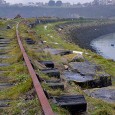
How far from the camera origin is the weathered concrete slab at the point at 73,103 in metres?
5.42

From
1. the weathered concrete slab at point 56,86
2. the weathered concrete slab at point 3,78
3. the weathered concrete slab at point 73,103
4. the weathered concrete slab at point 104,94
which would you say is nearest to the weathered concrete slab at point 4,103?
the weathered concrete slab at point 73,103

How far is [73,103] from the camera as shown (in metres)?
5.45

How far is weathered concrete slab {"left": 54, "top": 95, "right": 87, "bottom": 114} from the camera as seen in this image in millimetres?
5418

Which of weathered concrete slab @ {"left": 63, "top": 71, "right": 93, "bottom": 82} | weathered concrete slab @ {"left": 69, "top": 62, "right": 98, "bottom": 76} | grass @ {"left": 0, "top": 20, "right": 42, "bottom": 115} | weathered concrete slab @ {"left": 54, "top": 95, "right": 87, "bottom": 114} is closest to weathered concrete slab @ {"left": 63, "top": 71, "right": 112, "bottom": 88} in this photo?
weathered concrete slab @ {"left": 63, "top": 71, "right": 93, "bottom": 82}

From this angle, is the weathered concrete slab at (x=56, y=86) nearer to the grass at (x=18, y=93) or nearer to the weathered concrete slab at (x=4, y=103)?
the grass at (x=18, y=93)

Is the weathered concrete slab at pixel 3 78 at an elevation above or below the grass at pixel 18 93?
below

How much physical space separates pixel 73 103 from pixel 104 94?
1757mm

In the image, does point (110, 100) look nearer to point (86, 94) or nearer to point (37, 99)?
point (86, 94)

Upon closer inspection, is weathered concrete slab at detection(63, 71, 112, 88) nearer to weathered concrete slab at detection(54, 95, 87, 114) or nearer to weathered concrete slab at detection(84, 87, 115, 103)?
weathered concrete slab at detection(84, 87, 115, 103)

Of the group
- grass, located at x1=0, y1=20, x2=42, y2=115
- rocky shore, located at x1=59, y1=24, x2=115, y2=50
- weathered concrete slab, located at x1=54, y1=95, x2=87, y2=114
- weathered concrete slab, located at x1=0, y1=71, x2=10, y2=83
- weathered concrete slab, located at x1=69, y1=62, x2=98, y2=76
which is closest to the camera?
grass, located at x1=0, y1=20, x2=42, y2=115

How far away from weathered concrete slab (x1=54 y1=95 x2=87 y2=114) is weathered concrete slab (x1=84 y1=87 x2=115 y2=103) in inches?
47.5

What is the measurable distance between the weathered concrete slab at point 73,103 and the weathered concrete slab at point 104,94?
1.21 metres

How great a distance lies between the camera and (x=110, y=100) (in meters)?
6.70

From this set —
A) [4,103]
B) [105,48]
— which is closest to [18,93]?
[4,103]
